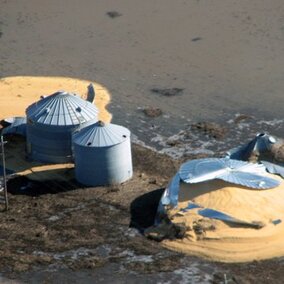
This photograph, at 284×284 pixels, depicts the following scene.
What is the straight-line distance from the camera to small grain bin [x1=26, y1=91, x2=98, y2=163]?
41.5m

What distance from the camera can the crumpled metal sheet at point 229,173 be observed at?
36.5 m

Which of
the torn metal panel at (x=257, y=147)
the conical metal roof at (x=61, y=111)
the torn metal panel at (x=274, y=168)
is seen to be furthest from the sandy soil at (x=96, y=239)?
the torn metal panel at (x=274, y=168)

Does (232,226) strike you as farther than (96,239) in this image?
No

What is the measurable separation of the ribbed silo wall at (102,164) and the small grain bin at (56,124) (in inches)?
81.6

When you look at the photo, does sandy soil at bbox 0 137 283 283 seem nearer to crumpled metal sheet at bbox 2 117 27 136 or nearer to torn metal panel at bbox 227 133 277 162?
torn metal panel at bbox 227 133 277 162

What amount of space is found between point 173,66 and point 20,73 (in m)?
9.82

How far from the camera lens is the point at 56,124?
41.3 m

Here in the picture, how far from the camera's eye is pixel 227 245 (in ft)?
113

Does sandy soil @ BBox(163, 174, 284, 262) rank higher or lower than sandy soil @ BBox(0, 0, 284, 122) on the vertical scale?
lower

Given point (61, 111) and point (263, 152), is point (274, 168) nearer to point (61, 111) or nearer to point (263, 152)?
point (263, 152)

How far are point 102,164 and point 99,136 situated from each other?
133 cm

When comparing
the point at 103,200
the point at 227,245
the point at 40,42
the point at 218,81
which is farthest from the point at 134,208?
the point at 40,42

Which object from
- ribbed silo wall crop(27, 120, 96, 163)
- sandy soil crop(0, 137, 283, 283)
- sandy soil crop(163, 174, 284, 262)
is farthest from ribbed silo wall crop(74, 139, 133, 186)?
sandy soil crop(163, 174, 284, 262)

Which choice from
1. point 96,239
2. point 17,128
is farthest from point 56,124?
point 96,239
